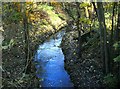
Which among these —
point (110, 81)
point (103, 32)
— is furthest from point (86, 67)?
point (110, 81)

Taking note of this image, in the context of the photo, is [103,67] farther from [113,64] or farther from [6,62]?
[6,62]

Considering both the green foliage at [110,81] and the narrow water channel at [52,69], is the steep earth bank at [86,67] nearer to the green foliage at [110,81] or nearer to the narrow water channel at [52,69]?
the narrow water channel at [52,69]

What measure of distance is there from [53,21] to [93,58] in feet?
58.7

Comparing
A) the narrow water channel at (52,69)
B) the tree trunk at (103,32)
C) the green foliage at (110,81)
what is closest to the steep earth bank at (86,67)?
the narrow water channel at (52,69)

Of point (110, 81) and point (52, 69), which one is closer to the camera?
point (110, 81)

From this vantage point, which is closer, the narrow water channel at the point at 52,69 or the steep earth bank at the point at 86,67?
the steep earth bank at the point at 86,67

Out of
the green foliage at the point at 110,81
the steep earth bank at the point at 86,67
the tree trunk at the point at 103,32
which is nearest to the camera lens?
the green foliage at the point at 110,81

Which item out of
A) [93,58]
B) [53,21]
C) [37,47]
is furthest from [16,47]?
[53,21]

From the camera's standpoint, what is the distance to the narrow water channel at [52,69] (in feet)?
58.0

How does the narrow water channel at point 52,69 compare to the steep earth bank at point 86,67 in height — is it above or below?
below

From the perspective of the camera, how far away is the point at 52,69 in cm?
2067

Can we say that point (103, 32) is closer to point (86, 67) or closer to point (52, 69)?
point (86, 67)

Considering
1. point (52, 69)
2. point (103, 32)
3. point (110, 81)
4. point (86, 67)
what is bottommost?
point (52, 69)

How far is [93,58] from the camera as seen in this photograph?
19.9m
